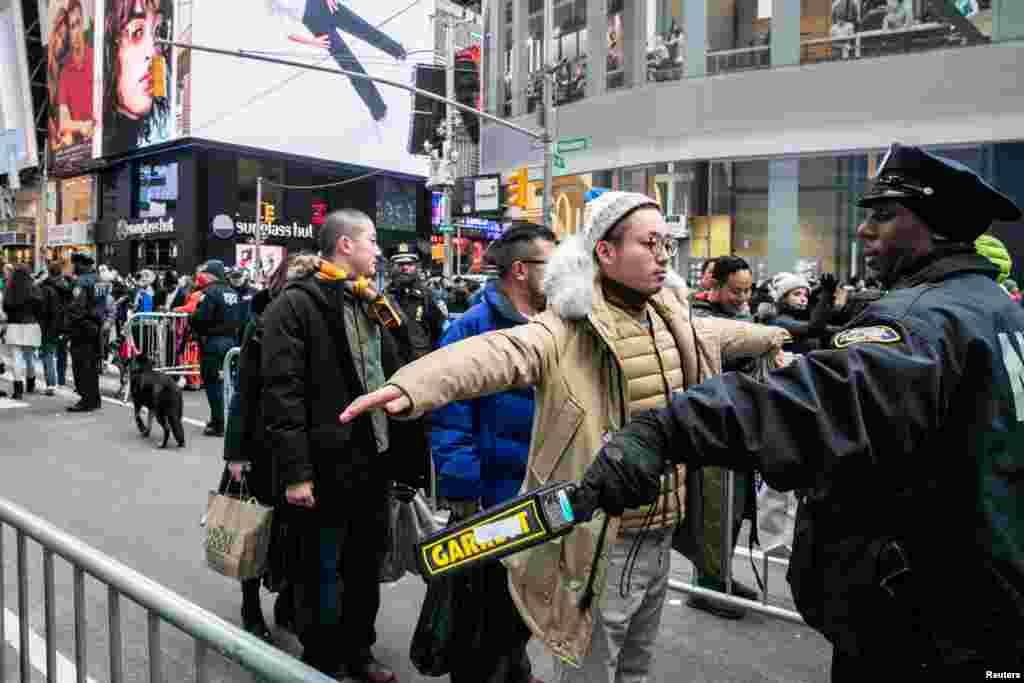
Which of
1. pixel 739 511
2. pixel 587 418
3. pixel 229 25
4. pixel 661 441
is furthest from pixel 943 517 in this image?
pixel 229 25

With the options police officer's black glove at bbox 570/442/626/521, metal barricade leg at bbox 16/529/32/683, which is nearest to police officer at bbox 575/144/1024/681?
police officer's black glove at bbox 570/442/626/521

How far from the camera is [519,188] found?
19.4 metres

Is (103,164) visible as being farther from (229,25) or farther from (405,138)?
(405,138)

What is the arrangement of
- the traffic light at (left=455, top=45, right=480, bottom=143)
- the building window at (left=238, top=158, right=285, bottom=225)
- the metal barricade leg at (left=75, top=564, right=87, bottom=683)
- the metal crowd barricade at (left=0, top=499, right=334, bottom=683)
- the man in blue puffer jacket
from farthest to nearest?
the traffic light at (left=455, top=45, right=480, bottom=143) → the building window at (left=238, top=158, right=285, bottom=225) → the man in blue puffer jacket → the metal barricade leg at (left=75, top=564, right=87, bottom=683) → the metal crowd barricade at (left=0, top=499, right=334, bottom=683)

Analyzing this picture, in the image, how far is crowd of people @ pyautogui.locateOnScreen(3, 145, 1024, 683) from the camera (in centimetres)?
152

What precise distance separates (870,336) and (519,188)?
1817cm

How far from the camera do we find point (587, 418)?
8.20 ft

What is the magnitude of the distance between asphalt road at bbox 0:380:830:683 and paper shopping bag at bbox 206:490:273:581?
1.25 ft

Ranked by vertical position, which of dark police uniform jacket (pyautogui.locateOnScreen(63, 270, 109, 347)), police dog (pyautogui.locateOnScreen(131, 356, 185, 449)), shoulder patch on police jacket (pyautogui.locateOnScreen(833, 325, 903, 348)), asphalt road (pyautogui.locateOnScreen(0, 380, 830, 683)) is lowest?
asphalt road (pyautogui.locateOnScreen(0, 380, 830, 683))

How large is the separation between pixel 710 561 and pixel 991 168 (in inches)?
826

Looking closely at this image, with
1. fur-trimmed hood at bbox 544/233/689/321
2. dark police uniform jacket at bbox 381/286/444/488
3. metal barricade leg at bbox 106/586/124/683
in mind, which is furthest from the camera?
dark police uniform jacket at bbox 381/286/444/488

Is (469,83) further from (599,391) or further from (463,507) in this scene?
(599,391)

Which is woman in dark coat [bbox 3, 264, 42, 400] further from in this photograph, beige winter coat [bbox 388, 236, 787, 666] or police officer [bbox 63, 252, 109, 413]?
beige winter coat [bbox 388, 236, 787, 666]

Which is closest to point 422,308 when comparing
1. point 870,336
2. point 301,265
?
point 301,265
